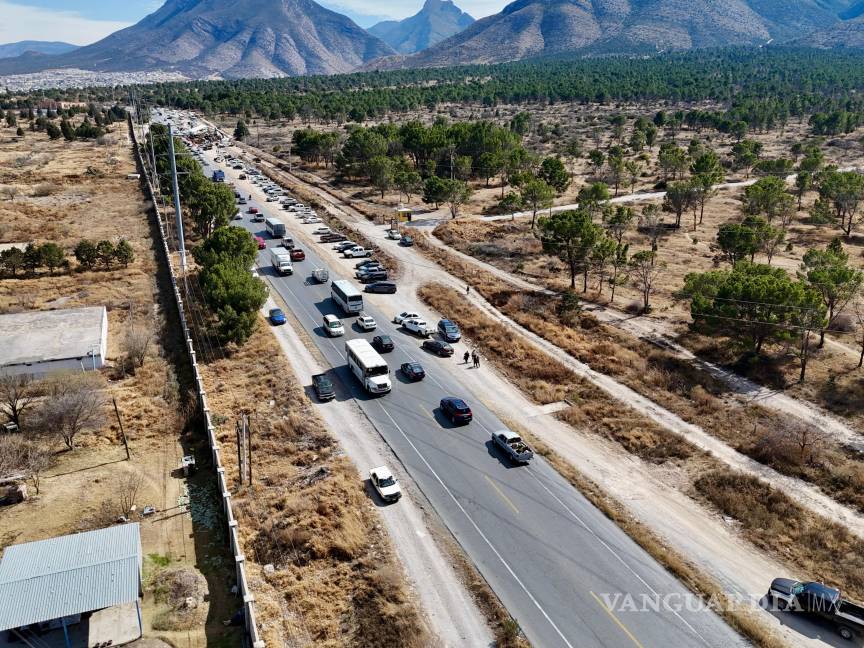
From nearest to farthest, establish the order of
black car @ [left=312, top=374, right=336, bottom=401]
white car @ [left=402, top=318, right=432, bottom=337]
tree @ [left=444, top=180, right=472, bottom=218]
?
black car @ [left=312, top=374, right=336, bottom=401]
white car @ [left=402, top=318, right=432, bottom=337]
tree @ [left=444, top=180, right=472, bottom=218]

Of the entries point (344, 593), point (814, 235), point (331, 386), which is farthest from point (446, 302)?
point (814, 235)

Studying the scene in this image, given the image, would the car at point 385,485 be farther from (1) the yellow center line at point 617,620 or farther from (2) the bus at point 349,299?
(2) the bus at point 349,299

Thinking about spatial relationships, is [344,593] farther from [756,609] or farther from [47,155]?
[47,155]

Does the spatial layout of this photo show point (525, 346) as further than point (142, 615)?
Yes

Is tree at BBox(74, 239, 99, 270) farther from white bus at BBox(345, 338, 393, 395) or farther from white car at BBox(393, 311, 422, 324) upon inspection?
white bus at BBox(345, 338, 393, 395)

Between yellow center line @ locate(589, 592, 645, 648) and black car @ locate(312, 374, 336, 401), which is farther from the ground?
black car @ locate(312, 374, 336, 401)

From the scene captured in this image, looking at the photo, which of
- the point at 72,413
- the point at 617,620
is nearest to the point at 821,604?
the point at 617,620

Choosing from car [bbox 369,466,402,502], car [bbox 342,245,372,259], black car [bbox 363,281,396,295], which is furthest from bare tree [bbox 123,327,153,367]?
car [bbox 342,245,372,259]
